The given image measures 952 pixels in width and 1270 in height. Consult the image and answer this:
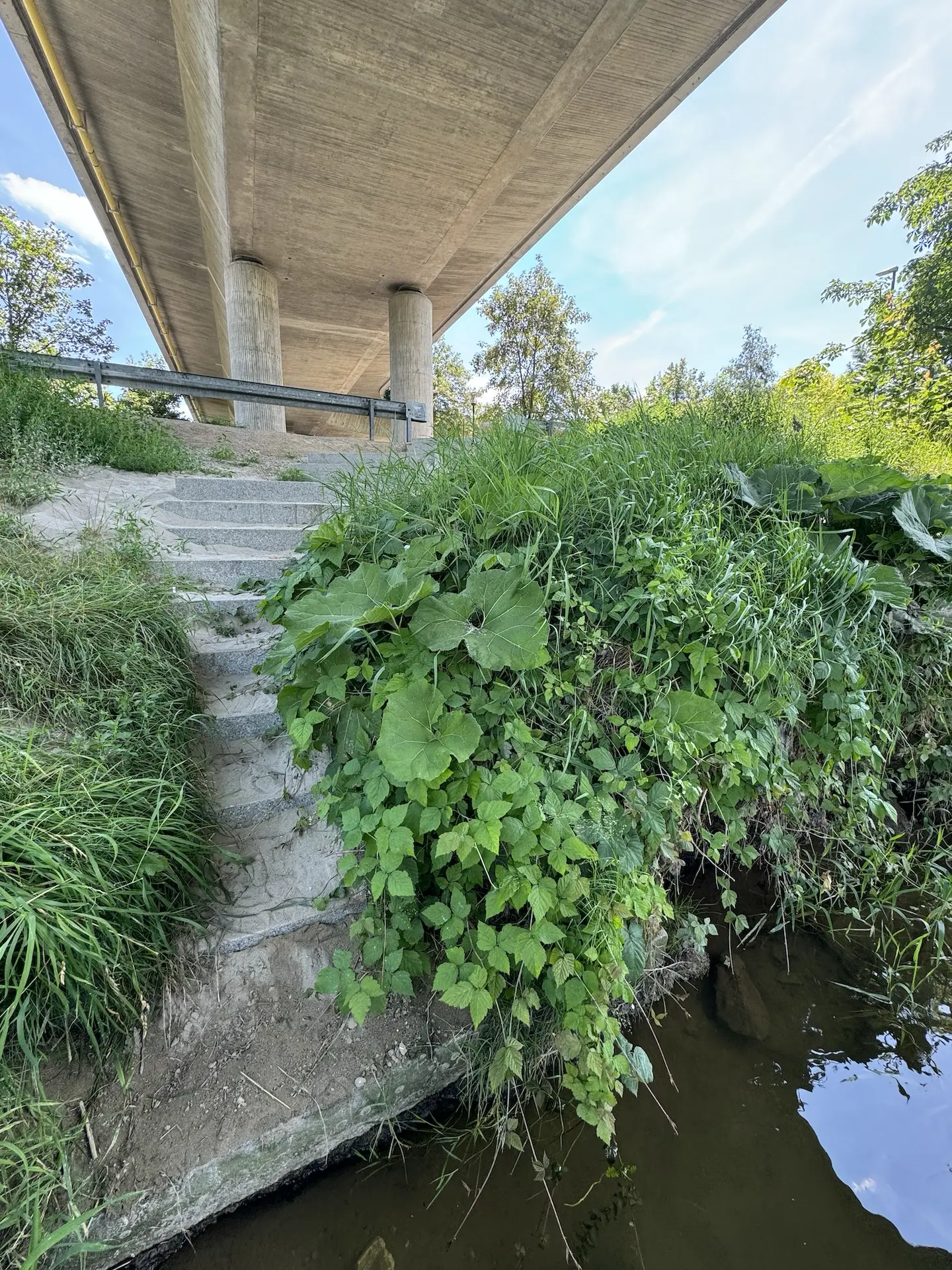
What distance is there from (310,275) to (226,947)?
32.5 feet

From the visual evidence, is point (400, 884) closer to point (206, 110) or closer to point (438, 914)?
point (438, 914)

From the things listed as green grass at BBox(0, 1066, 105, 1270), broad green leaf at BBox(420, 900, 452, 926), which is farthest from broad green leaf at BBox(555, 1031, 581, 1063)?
green grass at BBox(0, 1066, 105, 1270)

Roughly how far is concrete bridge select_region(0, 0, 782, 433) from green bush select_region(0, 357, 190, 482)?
3354 mm

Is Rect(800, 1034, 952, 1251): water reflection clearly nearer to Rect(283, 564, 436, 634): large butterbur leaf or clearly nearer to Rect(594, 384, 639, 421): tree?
Rect(283, 564, 436, 634): large butterbur leaf

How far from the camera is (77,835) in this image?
121cm

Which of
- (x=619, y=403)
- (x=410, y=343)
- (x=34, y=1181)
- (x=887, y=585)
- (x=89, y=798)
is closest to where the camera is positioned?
(x=34, y=1181)

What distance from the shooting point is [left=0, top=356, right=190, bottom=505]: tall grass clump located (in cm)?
301

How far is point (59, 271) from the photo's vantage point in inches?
481

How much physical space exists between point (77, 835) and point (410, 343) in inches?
370

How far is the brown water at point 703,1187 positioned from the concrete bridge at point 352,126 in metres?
7.13

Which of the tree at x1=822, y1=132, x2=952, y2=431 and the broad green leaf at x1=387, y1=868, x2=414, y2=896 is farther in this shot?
the tree at x1=822, y1=132, x2=952, y2=431

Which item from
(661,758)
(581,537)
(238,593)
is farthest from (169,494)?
(661,758)

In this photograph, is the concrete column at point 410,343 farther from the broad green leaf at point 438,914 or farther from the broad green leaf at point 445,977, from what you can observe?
the broad green leaf at point 445,977

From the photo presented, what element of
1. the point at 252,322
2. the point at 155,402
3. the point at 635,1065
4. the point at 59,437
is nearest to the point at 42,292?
the point at 155,402
